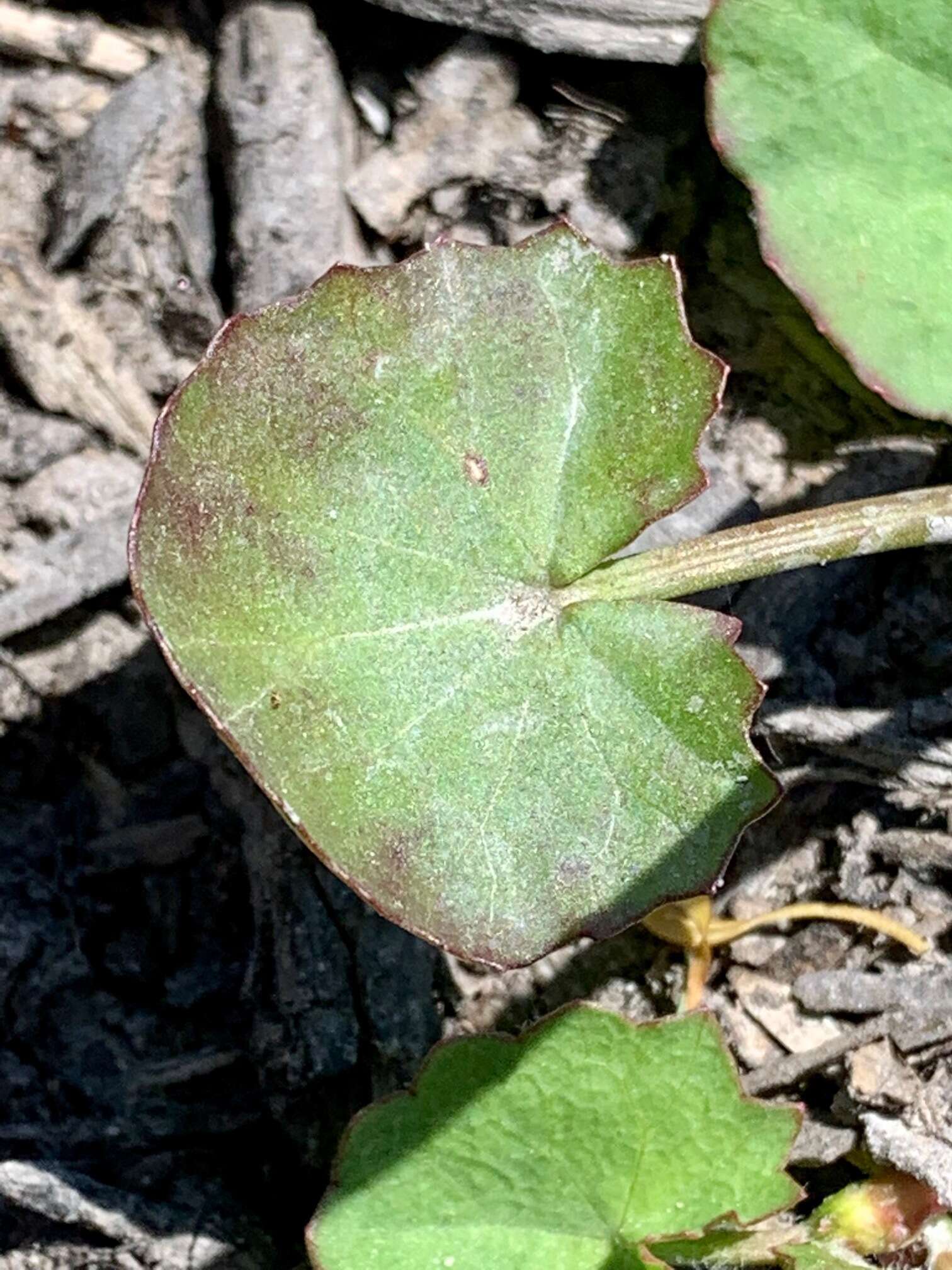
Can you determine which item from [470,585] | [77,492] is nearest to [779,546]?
[470,585]

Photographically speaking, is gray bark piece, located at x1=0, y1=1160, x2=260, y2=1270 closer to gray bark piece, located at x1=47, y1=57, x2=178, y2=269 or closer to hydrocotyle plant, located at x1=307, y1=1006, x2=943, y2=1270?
hydrocotyle plant, located at x1=307, y1=1006, x2=943, y2=1270

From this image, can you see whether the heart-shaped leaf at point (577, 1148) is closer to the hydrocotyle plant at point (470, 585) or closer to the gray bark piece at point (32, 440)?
the hydrocotyle plant at point (470, 585)

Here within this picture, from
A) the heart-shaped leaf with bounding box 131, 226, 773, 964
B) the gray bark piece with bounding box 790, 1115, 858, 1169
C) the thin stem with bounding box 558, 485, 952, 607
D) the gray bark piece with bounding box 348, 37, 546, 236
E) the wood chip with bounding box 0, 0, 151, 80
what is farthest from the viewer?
the wood chip with bounding box 0, 0, 151, 80

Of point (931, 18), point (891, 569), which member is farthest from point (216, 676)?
point (931, 18)

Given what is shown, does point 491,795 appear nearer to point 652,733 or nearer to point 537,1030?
point 652,733

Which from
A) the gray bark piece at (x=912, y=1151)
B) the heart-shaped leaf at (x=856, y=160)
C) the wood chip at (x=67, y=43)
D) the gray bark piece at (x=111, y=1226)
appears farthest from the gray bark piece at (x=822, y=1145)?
the wood chip at (x=67, y=43)

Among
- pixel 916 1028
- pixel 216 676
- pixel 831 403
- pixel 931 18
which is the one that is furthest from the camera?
pixel 831 403

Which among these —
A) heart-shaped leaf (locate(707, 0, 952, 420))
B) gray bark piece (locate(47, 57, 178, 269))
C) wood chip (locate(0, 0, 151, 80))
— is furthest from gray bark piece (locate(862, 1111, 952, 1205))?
wood chip (locate(0, 0, 151, 80))
